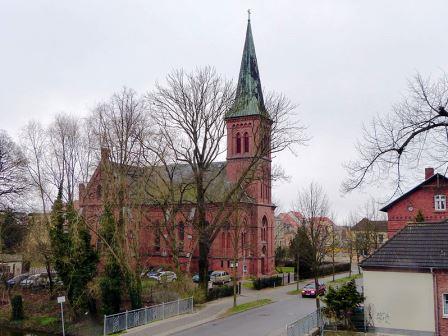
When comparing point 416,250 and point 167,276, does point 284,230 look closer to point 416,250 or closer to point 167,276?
point 167,276

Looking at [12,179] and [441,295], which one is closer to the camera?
[441,295]

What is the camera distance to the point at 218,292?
3319 cm

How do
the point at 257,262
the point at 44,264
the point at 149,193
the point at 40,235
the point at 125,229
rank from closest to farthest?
the point at 125,229, the point at 149,193, the point at 40,235, the point at 44,264, the point at 257,262

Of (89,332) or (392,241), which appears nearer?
(392,241)

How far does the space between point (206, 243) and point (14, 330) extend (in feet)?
45.5

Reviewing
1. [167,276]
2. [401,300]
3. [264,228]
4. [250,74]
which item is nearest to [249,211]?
[264,228]

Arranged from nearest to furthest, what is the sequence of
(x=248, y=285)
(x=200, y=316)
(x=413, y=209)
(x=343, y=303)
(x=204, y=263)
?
1. (x=343, y=303)
2. (x=200, y=316)
3. (x=204, y=263)
4. (x=413, y=209)
5. (x=248, y=285)

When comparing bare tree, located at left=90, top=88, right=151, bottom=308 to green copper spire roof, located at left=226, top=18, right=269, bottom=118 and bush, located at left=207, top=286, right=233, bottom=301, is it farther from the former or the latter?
green copper spire roof, located at left=226, top=18, right=269, bottom=118

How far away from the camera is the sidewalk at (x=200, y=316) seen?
22.5m

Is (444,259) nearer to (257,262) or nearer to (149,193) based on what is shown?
(149,193)

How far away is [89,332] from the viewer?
27328 millimetres

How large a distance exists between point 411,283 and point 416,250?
5.00 feet

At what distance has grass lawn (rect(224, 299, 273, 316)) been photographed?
27797 millimetres

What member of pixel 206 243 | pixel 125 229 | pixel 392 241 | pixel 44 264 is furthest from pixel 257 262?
pixel 392 241
